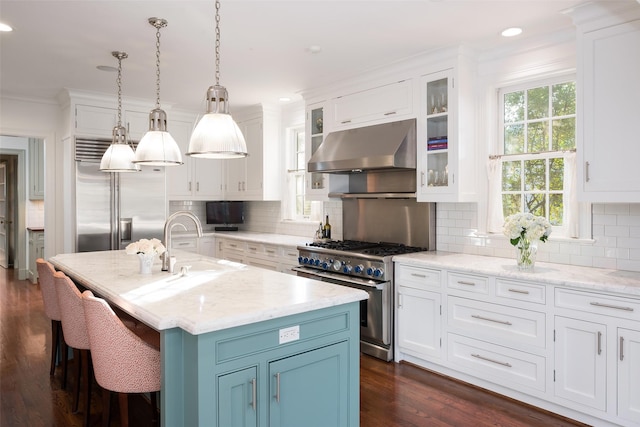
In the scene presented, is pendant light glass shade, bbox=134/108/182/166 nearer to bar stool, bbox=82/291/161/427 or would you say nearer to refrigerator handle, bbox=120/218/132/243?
bar stool, bbox=82/291/161/427

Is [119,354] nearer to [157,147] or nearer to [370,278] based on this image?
[157,147]

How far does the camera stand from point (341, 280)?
4098 millimetres

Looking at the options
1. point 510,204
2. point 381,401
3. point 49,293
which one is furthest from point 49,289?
point 510,204

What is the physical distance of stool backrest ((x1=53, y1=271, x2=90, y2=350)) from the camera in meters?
2.60

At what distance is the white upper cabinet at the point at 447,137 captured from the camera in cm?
375

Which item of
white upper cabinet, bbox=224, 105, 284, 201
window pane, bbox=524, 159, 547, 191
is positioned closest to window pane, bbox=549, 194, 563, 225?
window pane, bbox=524, 159, 547, 191

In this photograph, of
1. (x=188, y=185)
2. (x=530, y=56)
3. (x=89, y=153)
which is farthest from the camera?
(x=188, y=185)

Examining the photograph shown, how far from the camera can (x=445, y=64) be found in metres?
3.81

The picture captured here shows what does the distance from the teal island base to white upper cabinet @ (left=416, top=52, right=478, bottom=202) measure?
1870mm

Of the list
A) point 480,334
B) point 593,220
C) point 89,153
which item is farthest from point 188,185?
point 593,220

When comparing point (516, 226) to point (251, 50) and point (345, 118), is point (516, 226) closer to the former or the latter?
point (345, 118)

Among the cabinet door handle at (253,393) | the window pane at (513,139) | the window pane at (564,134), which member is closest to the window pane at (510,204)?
the window pane at (513,139)

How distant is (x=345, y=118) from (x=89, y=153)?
313 centimetres

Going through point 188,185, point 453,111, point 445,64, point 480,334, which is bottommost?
point 480,334
